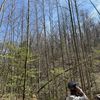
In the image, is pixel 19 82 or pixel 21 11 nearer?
pixel 19 82

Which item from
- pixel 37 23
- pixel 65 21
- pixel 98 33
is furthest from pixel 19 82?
pixel 98 33

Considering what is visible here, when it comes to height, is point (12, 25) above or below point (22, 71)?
above

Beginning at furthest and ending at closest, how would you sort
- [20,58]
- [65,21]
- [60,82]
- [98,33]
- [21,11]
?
[98,33], [65,21], [60,82], [21,11], [20,58]

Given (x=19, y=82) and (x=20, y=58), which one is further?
(x=19, y=82)

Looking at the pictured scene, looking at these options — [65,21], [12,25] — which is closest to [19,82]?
[12,25]

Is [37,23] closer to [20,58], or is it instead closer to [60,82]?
[60,82]

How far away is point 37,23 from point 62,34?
16.0ft

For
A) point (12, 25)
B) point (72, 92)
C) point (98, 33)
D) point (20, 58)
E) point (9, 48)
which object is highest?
point (98, 33)

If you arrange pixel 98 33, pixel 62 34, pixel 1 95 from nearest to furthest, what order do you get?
pixel 1 95
pixel 62 34
pixel 98 33

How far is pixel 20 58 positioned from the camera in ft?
29.6

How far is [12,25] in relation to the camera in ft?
42.8

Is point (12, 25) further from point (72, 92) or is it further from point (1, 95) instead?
point (72, 92)

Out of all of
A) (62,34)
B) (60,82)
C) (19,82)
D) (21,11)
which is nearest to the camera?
(19,82)

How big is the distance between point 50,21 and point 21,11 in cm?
277
